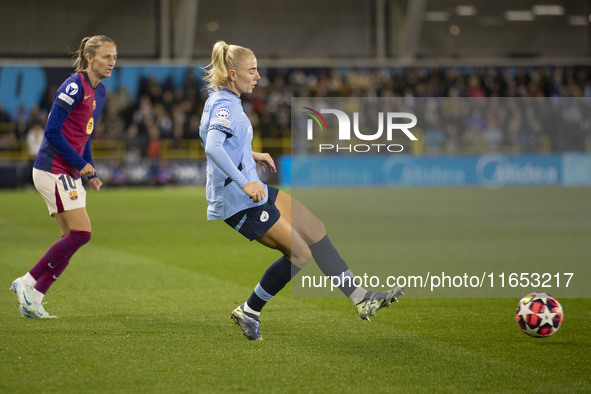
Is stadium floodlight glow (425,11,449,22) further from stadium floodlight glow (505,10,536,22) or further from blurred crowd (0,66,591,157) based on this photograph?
stadium floodlight glow (505,10,536,22)

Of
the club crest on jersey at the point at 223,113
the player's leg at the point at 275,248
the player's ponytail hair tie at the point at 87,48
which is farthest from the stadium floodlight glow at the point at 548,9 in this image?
the club crest on jersey at the point at 223,113

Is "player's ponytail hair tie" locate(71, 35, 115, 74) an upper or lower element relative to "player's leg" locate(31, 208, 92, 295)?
upper

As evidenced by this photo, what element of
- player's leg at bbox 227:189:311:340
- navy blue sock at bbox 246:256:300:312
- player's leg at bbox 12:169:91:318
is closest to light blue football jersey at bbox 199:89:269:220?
player's leg at bbox 227:189:311:340

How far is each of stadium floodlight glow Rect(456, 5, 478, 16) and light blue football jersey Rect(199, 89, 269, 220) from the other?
2998cm

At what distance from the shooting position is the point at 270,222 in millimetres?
5430

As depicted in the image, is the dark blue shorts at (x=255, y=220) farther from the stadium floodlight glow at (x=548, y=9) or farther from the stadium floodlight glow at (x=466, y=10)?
the stadium floodlight glow at (x=548, y=9)

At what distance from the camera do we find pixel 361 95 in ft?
100

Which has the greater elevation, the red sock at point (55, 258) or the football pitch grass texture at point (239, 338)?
the red sock at point (55, 258)

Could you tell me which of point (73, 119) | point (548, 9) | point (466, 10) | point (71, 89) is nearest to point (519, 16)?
point (548, 9)

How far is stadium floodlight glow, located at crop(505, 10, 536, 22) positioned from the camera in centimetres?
3438

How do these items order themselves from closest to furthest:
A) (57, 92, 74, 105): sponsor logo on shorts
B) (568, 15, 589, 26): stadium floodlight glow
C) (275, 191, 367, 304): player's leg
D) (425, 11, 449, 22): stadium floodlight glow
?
(275, 191, 367, 304): player's leg < (57, 92, 74, 105): sponsor logo on shorts < (425, 11, 449, 22): stadium floodlight glow < (568, 15, 589, 26): stadium floodlight glow

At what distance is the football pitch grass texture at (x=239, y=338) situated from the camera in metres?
4.54

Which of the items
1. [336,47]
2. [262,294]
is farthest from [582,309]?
[336,47]

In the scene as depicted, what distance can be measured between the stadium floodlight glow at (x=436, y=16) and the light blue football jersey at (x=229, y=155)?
97.0 feet
